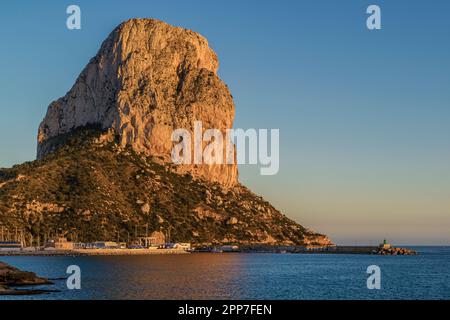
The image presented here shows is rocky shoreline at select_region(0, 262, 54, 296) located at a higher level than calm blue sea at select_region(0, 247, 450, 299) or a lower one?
higher

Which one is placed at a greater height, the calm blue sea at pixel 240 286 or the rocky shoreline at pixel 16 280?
the rocky shoreline at pixel 16 280

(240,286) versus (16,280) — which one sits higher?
(16,280)

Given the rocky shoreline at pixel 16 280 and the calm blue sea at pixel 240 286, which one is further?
the calm blue sea at pixel 240 286

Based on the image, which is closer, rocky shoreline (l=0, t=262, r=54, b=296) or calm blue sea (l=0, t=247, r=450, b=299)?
rocky shoreline (l=0, t=262, r=54, b=296)

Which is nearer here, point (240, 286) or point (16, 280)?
point (16, 280)
